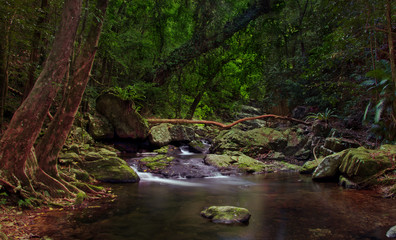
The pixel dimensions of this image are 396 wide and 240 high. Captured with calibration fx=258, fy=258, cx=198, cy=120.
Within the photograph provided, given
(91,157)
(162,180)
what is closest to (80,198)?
(91,157)

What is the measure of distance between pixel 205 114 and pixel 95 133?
550 inches

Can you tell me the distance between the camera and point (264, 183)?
9.40 meters

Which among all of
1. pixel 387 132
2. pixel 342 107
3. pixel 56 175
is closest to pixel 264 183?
pixel 387 132

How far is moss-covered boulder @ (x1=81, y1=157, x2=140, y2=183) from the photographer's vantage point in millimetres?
8329

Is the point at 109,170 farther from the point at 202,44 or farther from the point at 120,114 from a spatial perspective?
the point at 202,44

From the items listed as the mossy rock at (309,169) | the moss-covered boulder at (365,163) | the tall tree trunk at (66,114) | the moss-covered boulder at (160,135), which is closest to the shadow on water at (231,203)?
the moss-covered boulder at (365,163)

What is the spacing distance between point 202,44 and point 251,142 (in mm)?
6321

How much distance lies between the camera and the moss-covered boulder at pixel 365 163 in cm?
805

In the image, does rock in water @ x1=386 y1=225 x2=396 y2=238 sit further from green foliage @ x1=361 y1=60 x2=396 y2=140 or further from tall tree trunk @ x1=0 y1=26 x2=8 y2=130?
tall tree trunk @ x1=0 y1=26 x2=8 y2=130

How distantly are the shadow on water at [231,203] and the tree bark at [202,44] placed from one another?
8314 millimetres

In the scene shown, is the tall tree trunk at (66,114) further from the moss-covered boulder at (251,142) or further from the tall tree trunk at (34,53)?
the moss-covered boulder at (251,142)

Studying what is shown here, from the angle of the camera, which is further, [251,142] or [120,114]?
[251,142]

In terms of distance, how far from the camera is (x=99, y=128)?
41.9 feet

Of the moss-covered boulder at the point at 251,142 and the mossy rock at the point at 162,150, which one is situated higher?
the moss-covered boulder at the point at 251,142
